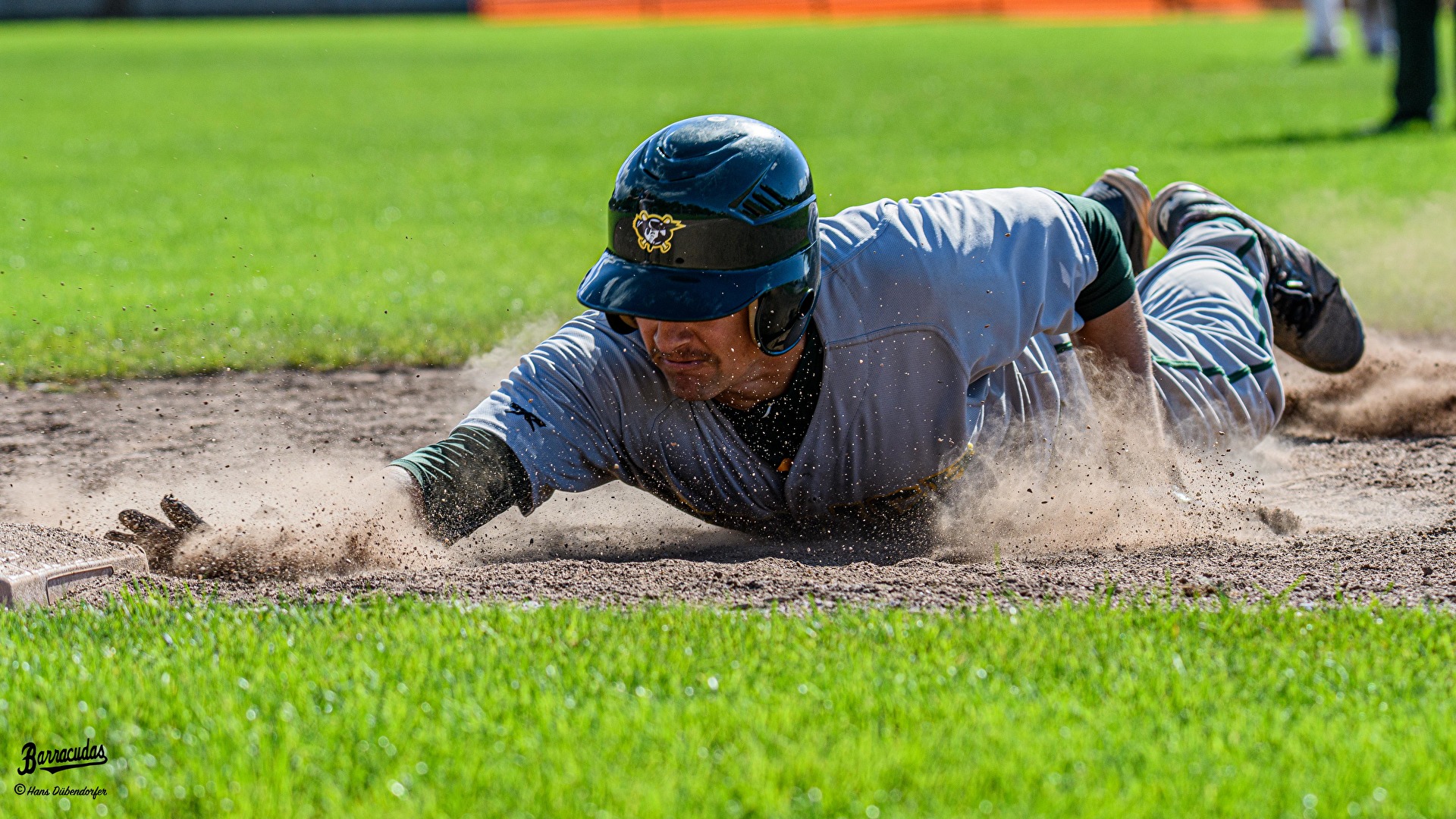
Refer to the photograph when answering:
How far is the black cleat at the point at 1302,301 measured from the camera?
535 cm

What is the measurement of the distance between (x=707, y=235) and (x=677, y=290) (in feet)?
0.47

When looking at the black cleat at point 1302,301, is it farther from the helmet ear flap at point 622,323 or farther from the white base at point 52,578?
the white base at point 52,578

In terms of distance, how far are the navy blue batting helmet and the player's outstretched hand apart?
1190 millimetres

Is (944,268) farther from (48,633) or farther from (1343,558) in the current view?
(48,633)

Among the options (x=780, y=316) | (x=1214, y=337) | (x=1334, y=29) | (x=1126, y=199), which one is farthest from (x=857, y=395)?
(x=1334, y=29)

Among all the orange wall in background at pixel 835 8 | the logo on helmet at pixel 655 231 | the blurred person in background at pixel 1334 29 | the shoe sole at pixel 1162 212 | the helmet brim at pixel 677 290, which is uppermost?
the logo on helmet at pixel 655 231

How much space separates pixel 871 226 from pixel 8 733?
226 centimetres

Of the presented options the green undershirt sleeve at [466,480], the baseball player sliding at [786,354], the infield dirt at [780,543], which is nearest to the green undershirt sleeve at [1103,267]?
the baseball player sliding at [786,354]

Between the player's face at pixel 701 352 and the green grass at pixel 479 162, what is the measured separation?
12.0ft

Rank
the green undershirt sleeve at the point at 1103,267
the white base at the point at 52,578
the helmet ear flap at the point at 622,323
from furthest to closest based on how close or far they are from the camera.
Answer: the green undershirt sleeve at the point at 1103,267 < the helmet ear flap at the point at 622,323 < the white base at the point at 52,578

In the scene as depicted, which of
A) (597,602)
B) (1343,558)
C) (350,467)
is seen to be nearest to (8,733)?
(597,602)

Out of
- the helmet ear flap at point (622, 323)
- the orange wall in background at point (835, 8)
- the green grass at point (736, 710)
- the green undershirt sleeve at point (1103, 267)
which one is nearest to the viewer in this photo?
the green grass at point (736, 710)

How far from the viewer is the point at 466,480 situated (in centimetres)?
370

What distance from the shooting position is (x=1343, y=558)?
3918 mm
